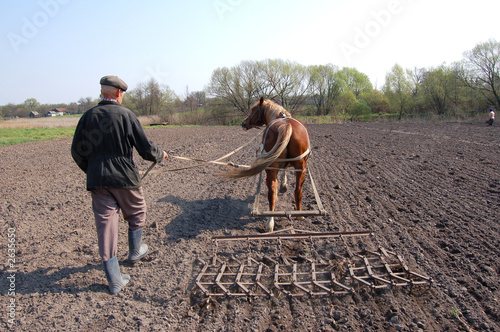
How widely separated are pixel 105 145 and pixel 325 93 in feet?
179

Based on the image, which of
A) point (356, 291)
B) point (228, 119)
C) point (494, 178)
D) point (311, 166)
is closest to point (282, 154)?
point (356, 291)

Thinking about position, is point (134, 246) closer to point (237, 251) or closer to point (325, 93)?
point (237, 251)

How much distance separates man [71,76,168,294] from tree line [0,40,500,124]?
39.5 meters

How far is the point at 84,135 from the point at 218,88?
43.5m

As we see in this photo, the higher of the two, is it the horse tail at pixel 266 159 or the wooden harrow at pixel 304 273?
the horse tail at pixel 266 159

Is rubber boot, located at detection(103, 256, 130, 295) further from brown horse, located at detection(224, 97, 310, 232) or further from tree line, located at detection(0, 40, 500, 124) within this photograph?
tree line, located at detection(0, 40, 500, 124)

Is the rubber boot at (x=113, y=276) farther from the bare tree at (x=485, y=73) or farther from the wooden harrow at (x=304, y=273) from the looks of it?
the bare tree at (x=485, y=73)

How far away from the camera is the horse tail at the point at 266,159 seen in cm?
436

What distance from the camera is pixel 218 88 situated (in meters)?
44.8

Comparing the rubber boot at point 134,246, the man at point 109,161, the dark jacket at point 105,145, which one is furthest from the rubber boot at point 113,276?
the dark jacket at point 105,145

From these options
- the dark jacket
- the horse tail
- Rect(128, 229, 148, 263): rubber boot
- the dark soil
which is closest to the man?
the dark jacket

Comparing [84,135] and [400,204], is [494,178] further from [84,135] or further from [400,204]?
[84,135]

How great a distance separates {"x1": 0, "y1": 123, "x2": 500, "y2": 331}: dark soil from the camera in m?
2.65

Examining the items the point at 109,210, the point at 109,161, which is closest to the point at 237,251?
the point at 109,210
